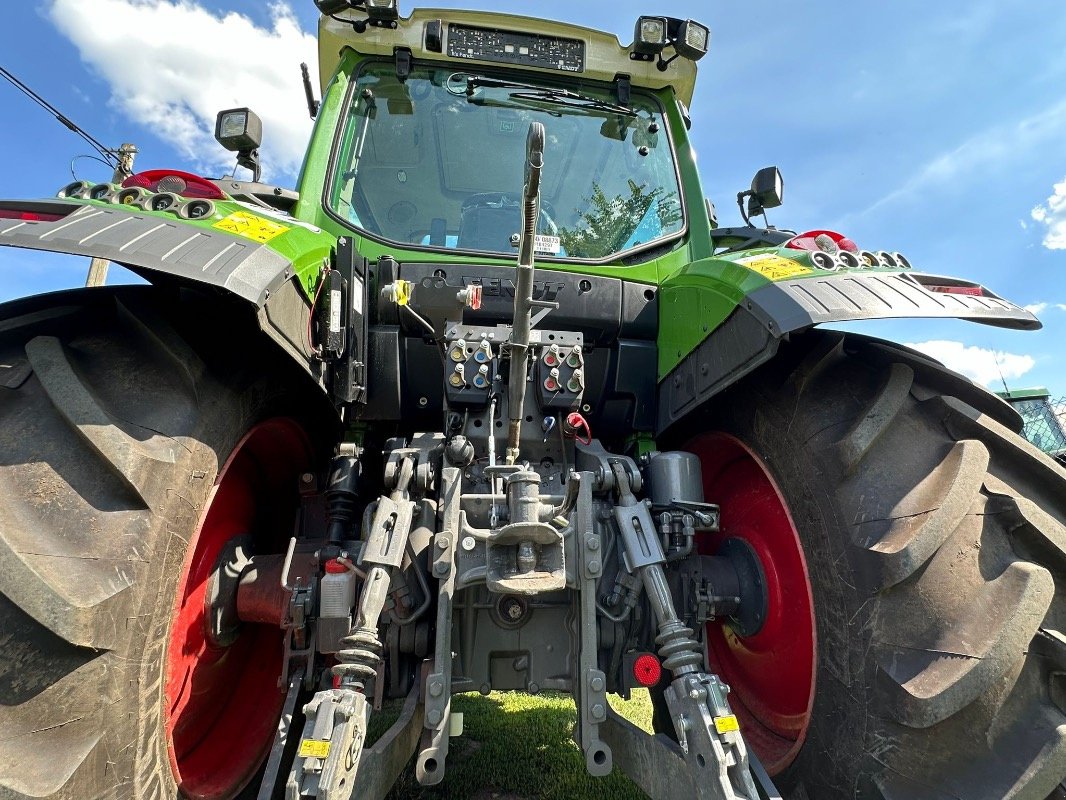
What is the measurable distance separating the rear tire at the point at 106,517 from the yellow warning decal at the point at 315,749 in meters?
0.39

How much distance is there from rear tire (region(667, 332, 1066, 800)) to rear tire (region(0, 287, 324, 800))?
5.47 feet

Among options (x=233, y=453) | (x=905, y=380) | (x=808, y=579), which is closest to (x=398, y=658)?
(x=233, y=453)

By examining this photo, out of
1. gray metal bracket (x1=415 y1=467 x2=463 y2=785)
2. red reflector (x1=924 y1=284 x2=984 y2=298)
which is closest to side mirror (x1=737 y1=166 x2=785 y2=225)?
red reflector (x1=924 y1=284 x2=984 y2=298)

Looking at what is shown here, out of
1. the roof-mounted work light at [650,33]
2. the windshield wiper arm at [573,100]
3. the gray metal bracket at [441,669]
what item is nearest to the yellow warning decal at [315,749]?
the gray metal bracket at [441,669]

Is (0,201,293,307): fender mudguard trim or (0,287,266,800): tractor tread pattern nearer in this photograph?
(0,287,266,800): tractor tread pattern

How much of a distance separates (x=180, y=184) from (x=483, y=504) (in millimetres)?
1429

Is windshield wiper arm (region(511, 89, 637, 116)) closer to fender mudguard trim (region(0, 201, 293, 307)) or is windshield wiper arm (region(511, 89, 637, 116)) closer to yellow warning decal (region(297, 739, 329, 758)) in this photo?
fender mudguard trim (region(0, 201, 293, 307))

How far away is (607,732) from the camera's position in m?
1.76

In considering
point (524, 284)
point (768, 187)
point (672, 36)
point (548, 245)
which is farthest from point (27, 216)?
point (768, 187)

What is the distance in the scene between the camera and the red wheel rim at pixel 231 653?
1.81 meters

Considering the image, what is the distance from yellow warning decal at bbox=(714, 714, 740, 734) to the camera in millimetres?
1365

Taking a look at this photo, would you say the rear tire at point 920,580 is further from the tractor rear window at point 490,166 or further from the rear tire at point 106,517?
the rear tire at point 106,517

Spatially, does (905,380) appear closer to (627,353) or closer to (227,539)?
(627,353)

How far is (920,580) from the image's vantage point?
1.42 m
